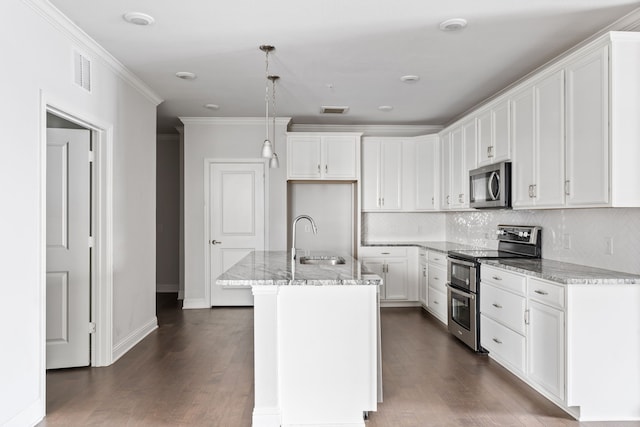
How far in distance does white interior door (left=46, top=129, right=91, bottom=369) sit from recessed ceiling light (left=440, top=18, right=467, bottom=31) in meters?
2.89

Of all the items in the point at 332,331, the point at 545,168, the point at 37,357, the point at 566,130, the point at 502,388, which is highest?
the point at 566,130

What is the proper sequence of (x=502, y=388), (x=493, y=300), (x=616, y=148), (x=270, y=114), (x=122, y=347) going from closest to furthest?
(x=616, y=148) < (x=502, y=388) < (x=493, y=300) < (x=122, y=347) < (x=270, y=114)

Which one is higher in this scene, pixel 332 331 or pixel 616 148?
pixel 616 148

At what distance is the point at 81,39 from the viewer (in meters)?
3.27

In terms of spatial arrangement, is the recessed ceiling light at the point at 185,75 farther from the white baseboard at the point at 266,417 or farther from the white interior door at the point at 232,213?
the white baseboard at the point at 266,417

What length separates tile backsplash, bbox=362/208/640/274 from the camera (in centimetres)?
305

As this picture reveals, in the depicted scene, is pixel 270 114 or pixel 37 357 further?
pixel 270 114

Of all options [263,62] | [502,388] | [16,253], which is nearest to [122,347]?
[16,253]

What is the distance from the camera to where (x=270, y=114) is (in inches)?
227

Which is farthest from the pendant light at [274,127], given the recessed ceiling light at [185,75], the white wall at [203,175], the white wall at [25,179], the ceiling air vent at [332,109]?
the white wall at [25,179]

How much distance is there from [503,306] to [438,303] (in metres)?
1.72

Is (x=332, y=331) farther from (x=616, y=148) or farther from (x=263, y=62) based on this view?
(x=263, y=62)

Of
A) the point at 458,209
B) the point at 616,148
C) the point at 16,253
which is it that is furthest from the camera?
the point at 458,209

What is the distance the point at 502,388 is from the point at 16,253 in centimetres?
326
